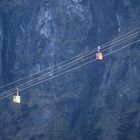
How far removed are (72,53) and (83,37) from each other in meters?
3.41

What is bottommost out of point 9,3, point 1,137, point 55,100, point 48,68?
point 1,137

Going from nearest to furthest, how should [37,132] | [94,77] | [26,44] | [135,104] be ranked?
1. [135,104]
2. [37,132]
3. [94,77]
4. [26,44]

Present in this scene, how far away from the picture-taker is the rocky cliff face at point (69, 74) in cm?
6050

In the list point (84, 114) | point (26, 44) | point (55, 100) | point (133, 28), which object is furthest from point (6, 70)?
point (133, 28)

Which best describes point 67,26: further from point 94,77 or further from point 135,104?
point 135,104

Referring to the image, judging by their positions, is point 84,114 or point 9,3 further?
point 9,3

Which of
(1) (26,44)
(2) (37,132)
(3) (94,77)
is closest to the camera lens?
(2) (37,132)

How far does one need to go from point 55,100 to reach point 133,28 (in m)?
16.8

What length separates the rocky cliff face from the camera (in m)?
60.5

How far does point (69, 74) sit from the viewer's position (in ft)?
228

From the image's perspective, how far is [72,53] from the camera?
71312 millimetres

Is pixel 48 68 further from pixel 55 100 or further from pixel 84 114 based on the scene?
pixel 84 114

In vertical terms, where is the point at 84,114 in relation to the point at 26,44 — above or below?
below

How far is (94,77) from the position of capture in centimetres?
6931
